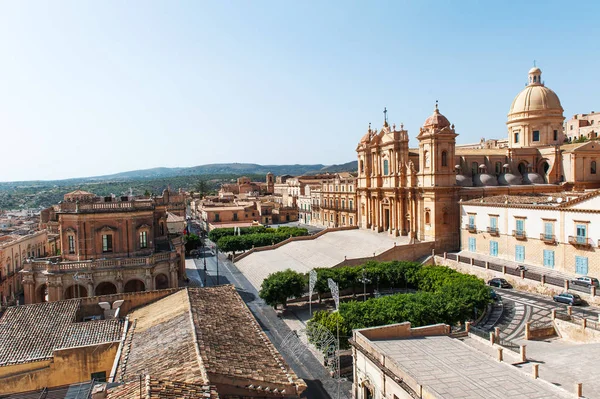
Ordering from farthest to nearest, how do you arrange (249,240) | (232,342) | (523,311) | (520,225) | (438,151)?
(249,240)
(438,151)
(520,225)
(523,311)
(232,342)

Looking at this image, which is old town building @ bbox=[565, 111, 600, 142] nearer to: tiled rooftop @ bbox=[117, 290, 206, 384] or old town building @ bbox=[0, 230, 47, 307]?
tiled rooftop @ bbox=[117, 290, 206, 384]

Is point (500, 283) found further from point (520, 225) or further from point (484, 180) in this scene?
point (484, 180)

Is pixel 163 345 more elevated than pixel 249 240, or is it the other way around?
pixel 163 345

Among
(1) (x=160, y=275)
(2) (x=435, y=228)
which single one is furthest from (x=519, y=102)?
(1) (x=160, y=275)

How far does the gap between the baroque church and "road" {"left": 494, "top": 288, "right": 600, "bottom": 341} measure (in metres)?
13.0

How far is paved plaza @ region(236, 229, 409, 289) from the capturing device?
4250 centimetres

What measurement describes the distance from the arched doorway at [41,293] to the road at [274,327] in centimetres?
1225

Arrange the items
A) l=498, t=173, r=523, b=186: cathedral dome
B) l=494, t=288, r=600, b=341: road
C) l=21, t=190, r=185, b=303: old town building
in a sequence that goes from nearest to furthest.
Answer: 1. l=494, t=288, r=600, b=341: road
2. l=21, t=190, r=185, b=303: old town building
3. l=498, t=173, r=523, b=186: cathedral dome

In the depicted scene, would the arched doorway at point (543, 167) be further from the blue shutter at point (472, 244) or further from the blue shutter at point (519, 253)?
the blue shutter at point (519, 253)

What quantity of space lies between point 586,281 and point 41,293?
125ft

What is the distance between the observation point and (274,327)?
98.4 feet

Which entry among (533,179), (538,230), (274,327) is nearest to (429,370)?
(274,327)

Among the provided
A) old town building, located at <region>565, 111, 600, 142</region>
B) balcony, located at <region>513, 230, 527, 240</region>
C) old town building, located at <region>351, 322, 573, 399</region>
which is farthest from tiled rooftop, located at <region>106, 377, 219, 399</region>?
old town building, located at <region>565, 111, 600, 142</region>

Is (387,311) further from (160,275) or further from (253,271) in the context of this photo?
(253,271)
